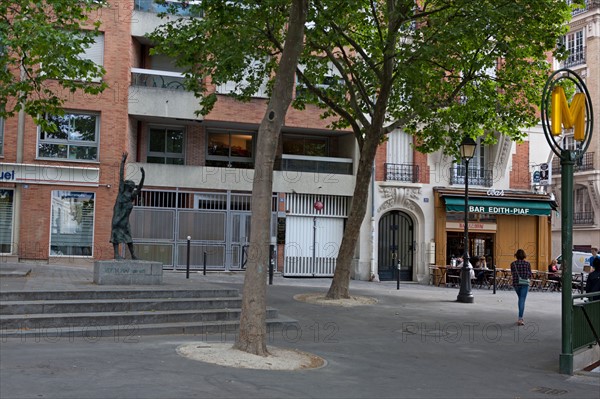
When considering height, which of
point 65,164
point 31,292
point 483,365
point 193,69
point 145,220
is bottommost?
point 483,365

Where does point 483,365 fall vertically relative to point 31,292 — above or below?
below

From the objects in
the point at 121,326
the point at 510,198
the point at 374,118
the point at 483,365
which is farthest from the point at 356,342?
the point at 510,198

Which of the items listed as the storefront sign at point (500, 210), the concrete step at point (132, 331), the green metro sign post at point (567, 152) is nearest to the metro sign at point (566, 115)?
the green metro sign post at point (567, 152)

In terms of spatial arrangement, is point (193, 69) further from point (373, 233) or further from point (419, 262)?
point (419, 262)

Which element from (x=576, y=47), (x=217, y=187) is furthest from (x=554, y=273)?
(x=576, y=47)

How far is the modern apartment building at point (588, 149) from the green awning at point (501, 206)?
42.2 feet

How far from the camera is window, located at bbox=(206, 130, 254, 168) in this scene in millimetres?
27188

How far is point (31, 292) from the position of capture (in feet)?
37.8

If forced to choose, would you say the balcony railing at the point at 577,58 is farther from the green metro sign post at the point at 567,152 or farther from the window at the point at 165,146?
the green metro sign post at the point at 567,152

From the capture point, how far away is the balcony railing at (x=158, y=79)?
83.0 feet

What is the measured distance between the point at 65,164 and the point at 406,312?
46.3ft

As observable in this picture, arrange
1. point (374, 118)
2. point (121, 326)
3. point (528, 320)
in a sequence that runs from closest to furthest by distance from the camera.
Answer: point (121, 326)
point (528, 320)
point (374, 118)

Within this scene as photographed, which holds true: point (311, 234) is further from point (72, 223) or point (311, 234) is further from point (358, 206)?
point (358, 206)

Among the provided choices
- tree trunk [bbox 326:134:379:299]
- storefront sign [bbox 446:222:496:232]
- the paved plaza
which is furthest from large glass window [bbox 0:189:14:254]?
storefront sign [bbox 446:222:496:232]
